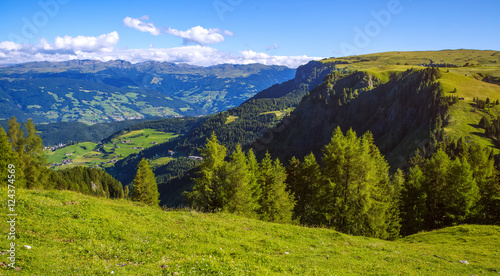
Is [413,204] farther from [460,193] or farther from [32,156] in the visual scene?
[32,156]

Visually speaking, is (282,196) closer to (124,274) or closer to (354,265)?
(354,265)

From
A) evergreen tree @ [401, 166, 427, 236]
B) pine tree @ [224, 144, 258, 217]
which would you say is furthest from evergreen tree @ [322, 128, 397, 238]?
pine tree @ [224, 144, 258, 217]

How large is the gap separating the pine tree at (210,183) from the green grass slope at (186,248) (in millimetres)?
13899

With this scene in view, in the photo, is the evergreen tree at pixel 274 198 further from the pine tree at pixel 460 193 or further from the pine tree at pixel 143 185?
the pine tree at pixel 143 185

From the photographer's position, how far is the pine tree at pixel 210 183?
43.4m

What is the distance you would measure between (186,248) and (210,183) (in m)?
26.3

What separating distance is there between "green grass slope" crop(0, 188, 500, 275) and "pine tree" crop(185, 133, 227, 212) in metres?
13.9

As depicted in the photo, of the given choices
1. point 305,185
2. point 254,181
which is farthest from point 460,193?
point 254,181

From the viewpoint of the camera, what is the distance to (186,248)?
17.5 meters

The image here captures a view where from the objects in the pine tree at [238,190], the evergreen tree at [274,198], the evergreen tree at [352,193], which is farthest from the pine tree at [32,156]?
the evergreen tree at [352,193]

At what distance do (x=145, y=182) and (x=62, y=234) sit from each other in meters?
57.9

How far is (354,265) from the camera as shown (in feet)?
64.2

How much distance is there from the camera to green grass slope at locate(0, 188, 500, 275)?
45.5 feet

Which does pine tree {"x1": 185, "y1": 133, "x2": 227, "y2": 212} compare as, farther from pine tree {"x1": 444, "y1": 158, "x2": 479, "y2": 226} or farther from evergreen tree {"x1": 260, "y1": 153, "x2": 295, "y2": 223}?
pine tree {"x1": 444, "y1": 158, "x2": 479, "y2": 226}
